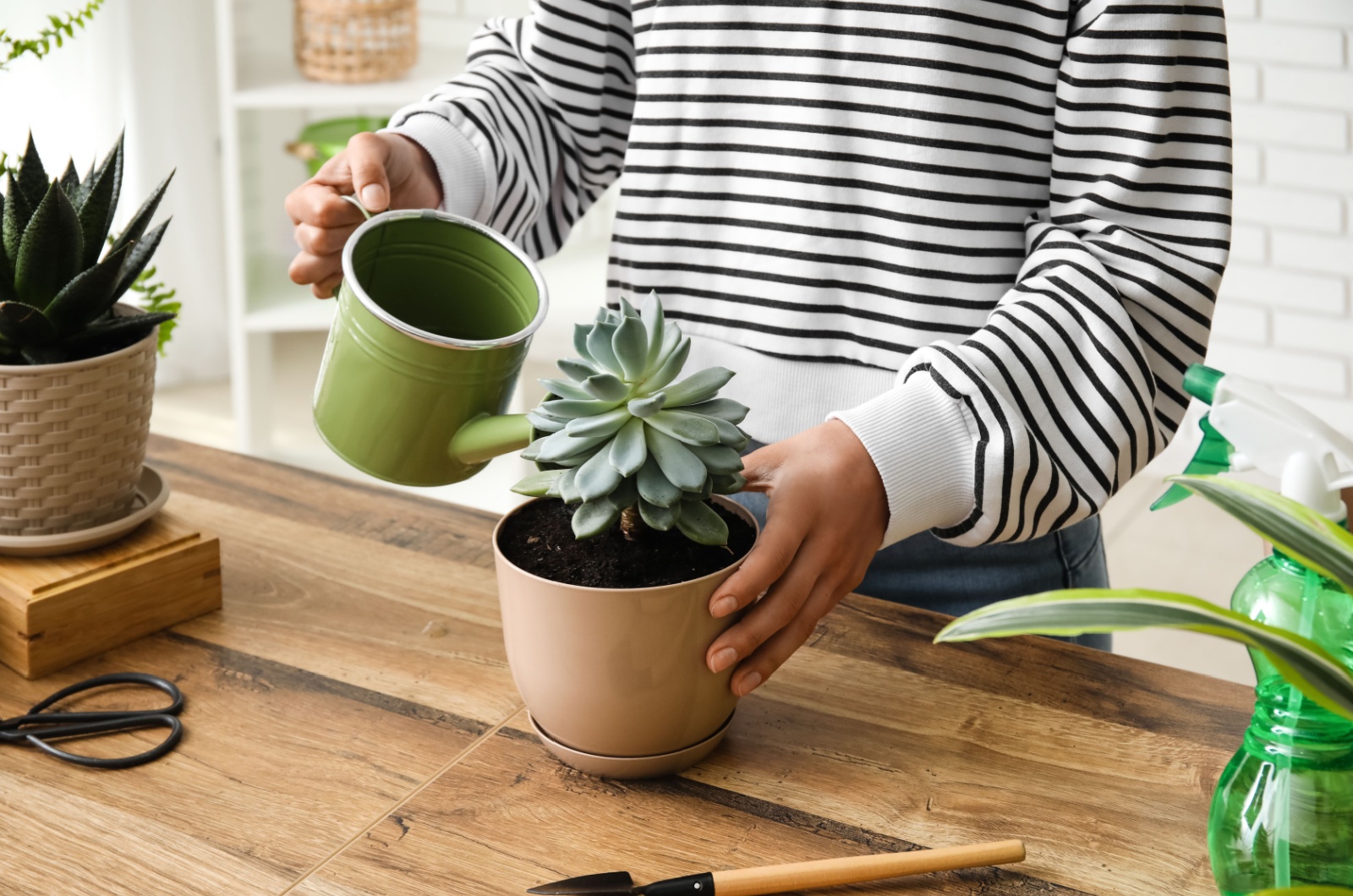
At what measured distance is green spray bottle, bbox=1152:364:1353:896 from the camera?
52 cm

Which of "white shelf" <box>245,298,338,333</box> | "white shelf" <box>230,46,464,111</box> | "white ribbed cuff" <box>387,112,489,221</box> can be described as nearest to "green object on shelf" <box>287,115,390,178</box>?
"white shelf" <box>230,46,464,111</box>

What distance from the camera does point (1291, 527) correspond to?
0.42 metres

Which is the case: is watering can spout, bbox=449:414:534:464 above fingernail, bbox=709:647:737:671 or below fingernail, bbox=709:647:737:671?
above

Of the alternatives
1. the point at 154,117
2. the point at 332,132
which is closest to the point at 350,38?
the point at 332,132

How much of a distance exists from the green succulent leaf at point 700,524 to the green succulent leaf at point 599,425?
5 centimetres

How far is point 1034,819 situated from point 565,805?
0.82 ft

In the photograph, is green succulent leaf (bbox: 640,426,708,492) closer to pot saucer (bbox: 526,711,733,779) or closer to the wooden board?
pot saucer (bbox: 526,711,733,779)

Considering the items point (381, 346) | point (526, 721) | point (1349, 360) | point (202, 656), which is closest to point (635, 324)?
point (381, 346)

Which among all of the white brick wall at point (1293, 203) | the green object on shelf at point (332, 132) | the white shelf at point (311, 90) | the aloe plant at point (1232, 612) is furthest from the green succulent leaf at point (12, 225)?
the white brick wall at point (1293, 203)

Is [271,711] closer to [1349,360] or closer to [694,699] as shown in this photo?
[694,699]

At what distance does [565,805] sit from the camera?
646mm

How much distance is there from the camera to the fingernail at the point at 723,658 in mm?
630

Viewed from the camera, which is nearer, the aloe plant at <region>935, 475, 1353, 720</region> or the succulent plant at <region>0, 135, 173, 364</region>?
the aloe plant at <region>935, 475, 1353, 720</region>

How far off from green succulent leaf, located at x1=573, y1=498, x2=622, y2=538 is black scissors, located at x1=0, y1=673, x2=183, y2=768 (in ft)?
0.95
